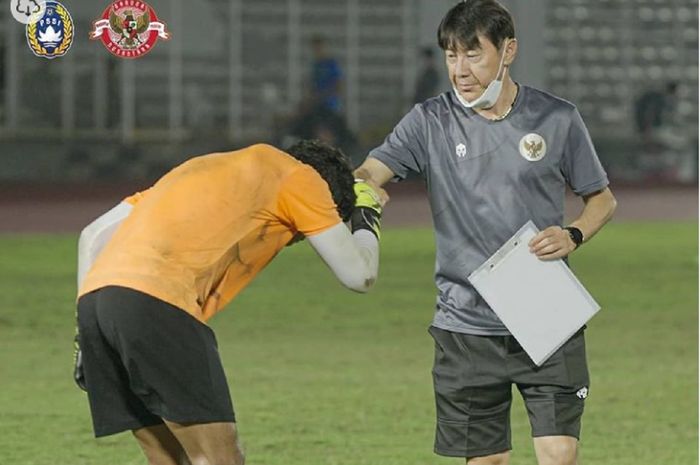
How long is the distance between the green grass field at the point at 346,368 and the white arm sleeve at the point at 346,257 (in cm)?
327

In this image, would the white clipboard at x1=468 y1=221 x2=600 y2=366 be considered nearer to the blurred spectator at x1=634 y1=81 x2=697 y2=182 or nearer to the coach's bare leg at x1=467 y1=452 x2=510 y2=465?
the coach's bare leg at x1=467 y1=452 x2=510 y2=465

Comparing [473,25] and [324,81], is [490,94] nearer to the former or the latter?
[473,25]

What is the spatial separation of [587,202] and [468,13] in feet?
2.79

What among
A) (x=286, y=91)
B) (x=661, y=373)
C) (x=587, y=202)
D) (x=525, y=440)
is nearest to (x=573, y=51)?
(x=286, y=91)

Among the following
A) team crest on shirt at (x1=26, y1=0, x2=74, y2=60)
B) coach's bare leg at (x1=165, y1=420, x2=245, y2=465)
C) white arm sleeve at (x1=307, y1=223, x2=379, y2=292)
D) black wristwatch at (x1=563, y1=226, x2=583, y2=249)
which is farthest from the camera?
team crest on shirt at (x1=26, y1=0, x2=74, y2=60)

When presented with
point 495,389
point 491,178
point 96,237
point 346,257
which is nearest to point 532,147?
point 491,178

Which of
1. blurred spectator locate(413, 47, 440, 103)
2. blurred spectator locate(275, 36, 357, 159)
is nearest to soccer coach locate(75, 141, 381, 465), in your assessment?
blurred spectator locate(275, 36, 357, 159)

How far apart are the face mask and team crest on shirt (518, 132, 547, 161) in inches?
7.1

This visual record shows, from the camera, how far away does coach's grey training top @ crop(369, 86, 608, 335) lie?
22.1 feet

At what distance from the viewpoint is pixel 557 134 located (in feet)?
22.2

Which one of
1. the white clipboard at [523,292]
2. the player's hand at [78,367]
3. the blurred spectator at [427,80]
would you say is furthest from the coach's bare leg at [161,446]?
the blurred spectator at [427,80]

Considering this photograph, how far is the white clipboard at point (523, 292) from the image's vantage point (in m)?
6.66

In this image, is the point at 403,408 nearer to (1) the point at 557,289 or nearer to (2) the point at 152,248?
(1) the point at 557,289

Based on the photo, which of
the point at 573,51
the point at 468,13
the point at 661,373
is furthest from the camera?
the point at 573,51
